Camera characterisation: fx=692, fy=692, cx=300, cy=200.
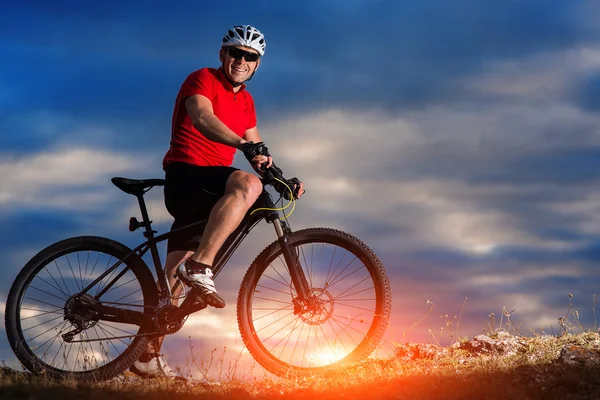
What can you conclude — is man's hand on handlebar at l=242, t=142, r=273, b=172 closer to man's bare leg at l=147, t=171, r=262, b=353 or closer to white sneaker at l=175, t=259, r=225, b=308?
man's bare leg at l=147, t=171, r=262, b=353

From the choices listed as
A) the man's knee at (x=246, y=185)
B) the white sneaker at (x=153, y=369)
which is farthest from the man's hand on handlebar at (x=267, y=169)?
the white sneaker at (x=153, y=369)

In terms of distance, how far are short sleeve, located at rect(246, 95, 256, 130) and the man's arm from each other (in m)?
0.84

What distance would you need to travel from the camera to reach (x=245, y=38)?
7648 mm

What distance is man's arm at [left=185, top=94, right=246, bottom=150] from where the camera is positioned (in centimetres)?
699

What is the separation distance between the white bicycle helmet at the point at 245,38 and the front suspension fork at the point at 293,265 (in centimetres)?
199

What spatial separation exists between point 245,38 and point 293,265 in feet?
8.40

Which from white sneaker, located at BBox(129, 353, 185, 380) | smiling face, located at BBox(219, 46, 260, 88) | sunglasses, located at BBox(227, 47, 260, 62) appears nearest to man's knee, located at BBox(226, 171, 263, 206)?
smiling face, located at BBox(219, 46, 260, 88)

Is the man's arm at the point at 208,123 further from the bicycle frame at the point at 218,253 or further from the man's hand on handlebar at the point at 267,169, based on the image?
the bicycle frame at the point at 218,253

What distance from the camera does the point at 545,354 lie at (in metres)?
8.12

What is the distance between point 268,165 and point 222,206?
0.62 m

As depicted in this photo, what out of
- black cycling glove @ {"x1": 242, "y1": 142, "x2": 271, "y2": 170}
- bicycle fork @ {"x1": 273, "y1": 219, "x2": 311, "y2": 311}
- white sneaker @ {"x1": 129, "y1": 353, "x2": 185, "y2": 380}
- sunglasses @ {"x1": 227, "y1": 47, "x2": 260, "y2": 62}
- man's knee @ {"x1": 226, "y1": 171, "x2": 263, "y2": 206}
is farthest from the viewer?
white sneaker @ {"x1": 129, "y1": 353, "x2": 185, "y2": 380}

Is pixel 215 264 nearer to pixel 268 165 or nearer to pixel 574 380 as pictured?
pixel 268 165

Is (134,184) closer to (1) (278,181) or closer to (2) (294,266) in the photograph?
(1) (278,181)

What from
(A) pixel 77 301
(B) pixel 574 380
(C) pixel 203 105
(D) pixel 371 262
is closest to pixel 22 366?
(A) pixel 77 301
